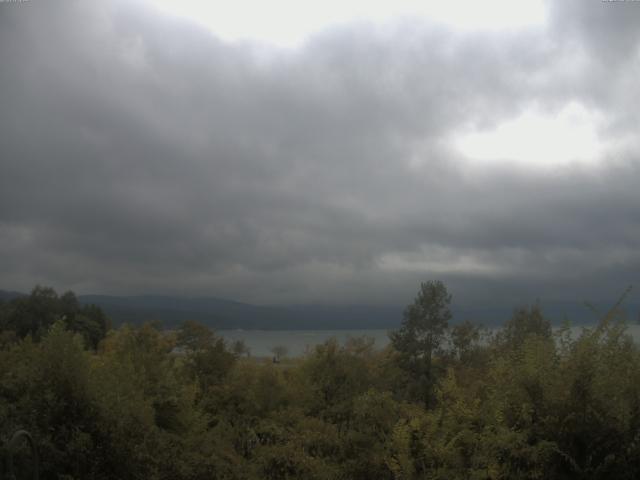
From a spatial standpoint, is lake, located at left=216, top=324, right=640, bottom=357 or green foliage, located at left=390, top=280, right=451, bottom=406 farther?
green foliage, located at left=390, top=280, right=451, bottom=406

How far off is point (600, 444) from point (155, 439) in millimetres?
7711

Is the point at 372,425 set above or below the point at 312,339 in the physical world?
below

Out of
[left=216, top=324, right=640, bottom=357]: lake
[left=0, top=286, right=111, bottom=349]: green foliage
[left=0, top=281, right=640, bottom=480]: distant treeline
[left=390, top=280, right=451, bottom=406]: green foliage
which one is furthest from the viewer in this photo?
[left=0, top=286, right=111, bottom=349]: green foliage

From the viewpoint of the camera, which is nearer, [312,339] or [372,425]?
[372,425]

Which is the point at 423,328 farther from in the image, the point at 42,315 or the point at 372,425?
the point at 42,315

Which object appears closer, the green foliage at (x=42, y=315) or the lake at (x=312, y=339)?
the lake at (x=312, y=339)

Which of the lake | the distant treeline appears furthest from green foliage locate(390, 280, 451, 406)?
the distant treeline

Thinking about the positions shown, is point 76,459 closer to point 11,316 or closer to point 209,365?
point 209,365

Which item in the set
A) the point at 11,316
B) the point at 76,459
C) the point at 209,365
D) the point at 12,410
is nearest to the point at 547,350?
the point at 76,459

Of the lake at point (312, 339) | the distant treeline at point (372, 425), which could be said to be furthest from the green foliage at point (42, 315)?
the distant treeline at point (372, 425)

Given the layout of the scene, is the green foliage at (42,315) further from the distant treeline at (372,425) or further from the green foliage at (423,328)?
the distant treeline at (372,425)

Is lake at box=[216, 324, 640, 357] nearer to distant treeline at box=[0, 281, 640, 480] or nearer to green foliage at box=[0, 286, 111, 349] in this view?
distant treeline at box=[0, 281, 640, 480]

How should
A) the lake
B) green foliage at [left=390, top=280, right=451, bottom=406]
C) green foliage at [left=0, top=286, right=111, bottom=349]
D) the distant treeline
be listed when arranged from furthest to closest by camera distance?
green foliage at [left=0, top=286, right=111, bottom=349] → green foliage at [left=390, top=280, right=451, bottom=406] → the lake → the distant treeline

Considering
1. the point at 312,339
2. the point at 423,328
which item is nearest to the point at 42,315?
the point at 312,339
